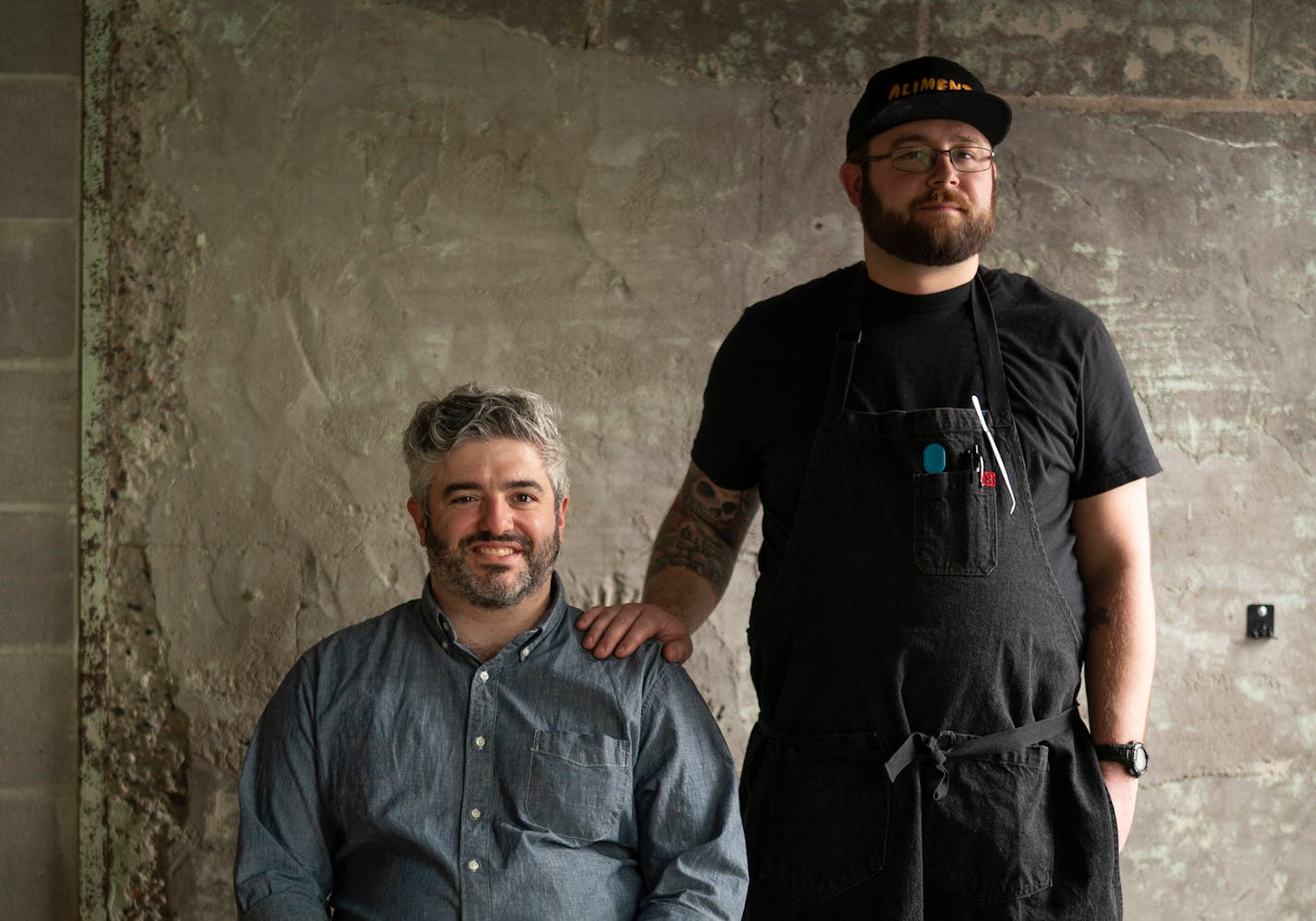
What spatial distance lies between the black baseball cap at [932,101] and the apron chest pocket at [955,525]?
0.59 meters

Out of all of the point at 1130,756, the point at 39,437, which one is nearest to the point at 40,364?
the point at 39,437

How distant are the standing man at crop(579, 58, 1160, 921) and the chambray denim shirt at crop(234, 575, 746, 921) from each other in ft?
0.44

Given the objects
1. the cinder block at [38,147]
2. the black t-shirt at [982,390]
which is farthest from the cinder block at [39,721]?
the black t-shirt at [982,390]

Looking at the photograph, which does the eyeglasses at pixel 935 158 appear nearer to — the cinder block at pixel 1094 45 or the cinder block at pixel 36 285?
the cinder block at pixel 1094 45

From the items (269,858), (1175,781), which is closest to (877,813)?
(269,858)

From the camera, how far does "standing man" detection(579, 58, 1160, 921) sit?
1882mm

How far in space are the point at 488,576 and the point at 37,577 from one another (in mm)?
1528

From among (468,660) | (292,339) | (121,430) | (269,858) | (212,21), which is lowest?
(269,858)

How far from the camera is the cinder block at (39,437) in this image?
281cm

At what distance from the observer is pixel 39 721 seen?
112 inches

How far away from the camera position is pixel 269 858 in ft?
5.81

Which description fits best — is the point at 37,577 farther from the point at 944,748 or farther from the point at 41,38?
the point at 944,748

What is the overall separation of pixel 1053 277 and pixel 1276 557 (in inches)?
35.1

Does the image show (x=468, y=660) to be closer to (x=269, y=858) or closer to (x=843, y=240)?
(x=269, y=858)
